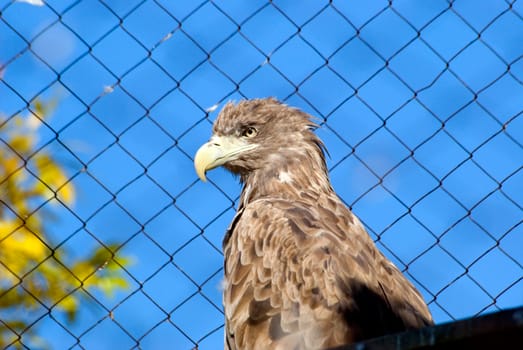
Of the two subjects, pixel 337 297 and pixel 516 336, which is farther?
pixel 337 297

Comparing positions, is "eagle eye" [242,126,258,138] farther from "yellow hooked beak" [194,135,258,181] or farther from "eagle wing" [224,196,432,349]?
"eagle wing" [224,196,432,349]

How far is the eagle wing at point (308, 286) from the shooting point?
157 inches

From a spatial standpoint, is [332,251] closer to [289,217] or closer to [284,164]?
[289,217]

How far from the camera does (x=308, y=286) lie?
407 centimetres

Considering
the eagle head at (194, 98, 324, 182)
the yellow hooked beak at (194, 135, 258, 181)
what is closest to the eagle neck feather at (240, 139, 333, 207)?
the eagle head at (194, 98, 324, 182)

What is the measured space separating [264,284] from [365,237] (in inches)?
19.5

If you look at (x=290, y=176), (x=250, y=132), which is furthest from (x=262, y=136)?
(x=290, y=176)

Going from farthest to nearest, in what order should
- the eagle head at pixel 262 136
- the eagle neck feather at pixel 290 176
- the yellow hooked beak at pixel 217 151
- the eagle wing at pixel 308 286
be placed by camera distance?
1. the eagle head at pixel 262 136
2. the eagle neck feather at pixel 290 176
3. the yellow hooked beak at pixel 217 151
4. the eagle wing at pixel 308 286

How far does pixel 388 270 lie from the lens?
4316 mm

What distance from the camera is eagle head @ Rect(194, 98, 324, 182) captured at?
16.9 feet

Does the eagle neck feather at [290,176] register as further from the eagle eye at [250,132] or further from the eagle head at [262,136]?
the eagle eye at [250,132]

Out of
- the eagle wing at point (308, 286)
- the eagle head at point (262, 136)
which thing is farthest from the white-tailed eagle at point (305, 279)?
the eagle head at point (262, 136)

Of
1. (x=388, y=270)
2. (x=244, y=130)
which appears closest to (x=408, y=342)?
(x=388, y=270)

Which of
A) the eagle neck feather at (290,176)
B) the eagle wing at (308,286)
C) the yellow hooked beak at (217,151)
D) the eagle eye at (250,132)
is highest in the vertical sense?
the eagle eye at (250,132)
